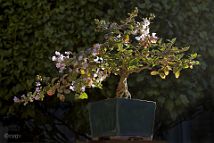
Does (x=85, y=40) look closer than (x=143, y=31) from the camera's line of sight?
No

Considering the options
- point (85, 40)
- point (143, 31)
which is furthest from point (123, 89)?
point (85, 40)

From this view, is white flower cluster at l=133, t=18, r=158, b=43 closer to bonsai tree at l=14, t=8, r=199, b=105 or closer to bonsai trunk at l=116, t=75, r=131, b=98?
bonsai tree at l=14, t=8, r=199, b=105

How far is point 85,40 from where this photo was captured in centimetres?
468

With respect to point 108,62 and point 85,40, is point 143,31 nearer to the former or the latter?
point 108,62

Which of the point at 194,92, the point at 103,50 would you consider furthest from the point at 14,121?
the point at 103,50

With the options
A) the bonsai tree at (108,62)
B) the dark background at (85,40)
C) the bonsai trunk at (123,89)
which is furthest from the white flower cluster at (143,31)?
the dark background at (85,40)

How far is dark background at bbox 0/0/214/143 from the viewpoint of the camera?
4.69 meters

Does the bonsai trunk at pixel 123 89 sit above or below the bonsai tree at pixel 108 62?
below

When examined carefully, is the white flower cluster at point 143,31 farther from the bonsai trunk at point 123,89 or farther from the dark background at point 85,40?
the dark background at point 85,40

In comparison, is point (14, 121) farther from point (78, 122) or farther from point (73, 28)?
point (73, 28)

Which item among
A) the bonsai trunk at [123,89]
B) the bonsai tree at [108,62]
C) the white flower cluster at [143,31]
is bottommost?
the bonsai trunk at [123,89]

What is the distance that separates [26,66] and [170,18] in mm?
1461

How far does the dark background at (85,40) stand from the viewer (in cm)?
469

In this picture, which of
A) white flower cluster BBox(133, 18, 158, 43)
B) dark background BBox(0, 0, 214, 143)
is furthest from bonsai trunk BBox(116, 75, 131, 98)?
dark background BBox(0, 0, 214, 143)
